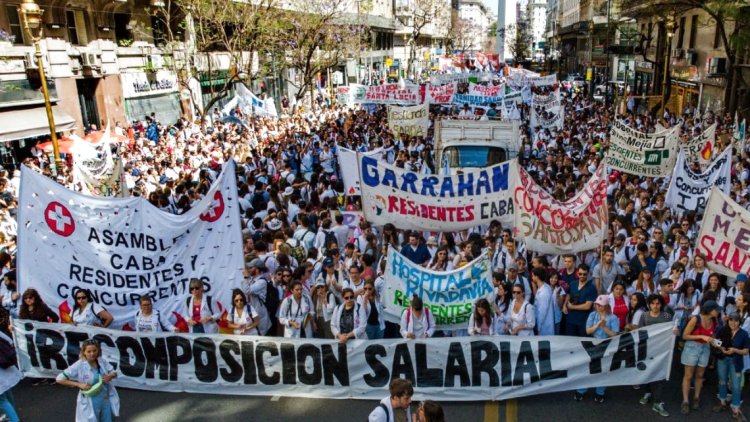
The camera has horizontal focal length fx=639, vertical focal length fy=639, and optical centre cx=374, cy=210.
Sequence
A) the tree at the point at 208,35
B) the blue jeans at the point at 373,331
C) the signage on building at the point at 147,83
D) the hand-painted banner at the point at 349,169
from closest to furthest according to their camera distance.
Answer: the blue jeans at the point at 373,331
the hand-painted banner at the point at 349,169
the tree at the point at 208,35
the signage on building at the point at 147,83

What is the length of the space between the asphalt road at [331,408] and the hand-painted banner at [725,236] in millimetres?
1421

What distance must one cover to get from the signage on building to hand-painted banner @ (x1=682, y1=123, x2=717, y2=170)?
2283 centimetres

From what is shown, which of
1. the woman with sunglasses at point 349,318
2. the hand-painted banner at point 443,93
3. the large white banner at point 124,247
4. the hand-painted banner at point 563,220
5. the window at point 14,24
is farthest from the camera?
the hand-painted banner at point 443,93

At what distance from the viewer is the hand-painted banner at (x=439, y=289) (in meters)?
7.48

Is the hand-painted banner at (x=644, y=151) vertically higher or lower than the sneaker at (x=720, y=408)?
higher

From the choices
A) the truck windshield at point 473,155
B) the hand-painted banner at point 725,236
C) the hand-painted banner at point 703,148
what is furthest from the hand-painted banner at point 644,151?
the hand-painted banner at point 725,236

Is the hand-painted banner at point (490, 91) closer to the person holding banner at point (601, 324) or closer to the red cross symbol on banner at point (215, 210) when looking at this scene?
the person holding banner at point (601, 324)

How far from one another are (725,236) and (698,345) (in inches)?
69.8

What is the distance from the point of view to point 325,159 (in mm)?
18078

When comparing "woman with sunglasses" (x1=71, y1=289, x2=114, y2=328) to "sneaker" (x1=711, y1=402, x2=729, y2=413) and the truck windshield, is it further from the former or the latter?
the truck windshield

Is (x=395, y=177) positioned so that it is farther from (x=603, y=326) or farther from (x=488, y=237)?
(x=603, y=326)

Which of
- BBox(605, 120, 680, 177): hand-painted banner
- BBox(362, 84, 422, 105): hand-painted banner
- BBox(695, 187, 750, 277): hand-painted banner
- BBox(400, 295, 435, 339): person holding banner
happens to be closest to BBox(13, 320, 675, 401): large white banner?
BBox(400, 295, 435, 339): person holding banner

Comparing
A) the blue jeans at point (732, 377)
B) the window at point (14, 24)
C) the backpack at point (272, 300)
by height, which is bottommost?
the blue jeans at point (732, 377)

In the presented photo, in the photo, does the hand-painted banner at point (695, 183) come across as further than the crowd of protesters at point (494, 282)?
Yes
